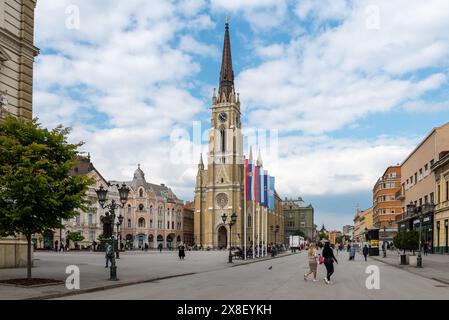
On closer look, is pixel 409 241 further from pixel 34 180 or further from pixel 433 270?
pixel 34 180

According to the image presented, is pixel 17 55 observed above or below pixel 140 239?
above

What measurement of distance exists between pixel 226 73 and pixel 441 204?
Result: 94892 millimetres

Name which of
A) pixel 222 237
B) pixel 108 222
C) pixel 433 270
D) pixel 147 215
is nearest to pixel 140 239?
pixel 147 215

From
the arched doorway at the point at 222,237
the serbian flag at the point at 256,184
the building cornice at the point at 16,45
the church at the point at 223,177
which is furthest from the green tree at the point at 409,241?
the arched doorway at the point at 222,237

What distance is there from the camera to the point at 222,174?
5281 inches

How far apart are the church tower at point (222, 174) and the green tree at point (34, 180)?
338 feet

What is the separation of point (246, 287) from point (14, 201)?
9.20 meters

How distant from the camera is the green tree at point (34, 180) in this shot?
19734 millimetres

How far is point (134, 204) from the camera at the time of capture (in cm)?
11912

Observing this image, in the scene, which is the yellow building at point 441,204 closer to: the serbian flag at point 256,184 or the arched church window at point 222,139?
the serbian flag at point 256,184

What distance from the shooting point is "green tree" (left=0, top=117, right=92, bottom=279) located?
1973cm

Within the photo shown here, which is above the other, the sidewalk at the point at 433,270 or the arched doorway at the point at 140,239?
the sidewalk at the point at 433,270
